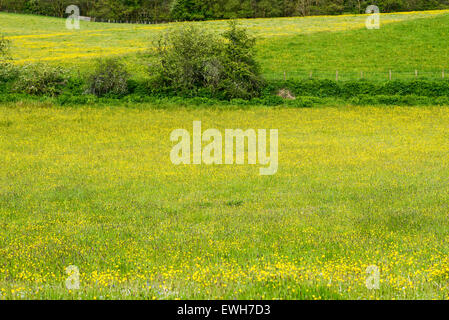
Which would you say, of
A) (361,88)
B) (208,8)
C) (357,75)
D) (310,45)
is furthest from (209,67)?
(208,8)

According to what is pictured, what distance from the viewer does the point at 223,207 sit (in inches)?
542

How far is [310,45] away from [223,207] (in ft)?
171

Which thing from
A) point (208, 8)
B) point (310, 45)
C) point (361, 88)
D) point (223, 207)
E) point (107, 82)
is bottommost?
point (223, 207)

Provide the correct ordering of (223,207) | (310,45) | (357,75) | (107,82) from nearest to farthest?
1. (223,207)
2. (107,82)
3. (357,75)
4. (310,45)

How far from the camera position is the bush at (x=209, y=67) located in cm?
4081

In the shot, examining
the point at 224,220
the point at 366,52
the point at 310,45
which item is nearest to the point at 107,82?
the point at 310,45

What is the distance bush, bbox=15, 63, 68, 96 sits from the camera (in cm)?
4147

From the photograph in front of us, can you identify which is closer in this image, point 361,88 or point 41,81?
point 361,88

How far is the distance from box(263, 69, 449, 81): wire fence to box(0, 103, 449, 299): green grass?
17.9 m

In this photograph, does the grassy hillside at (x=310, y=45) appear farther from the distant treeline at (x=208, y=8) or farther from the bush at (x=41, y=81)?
the distant treeline at (x=208, y=8)

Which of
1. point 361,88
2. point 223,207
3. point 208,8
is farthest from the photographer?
point 208,8

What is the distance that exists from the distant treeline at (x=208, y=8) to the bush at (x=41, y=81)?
7079 centimetres

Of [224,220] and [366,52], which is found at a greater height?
[366,52]

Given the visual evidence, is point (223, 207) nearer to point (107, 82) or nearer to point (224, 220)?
point (224, 220)
